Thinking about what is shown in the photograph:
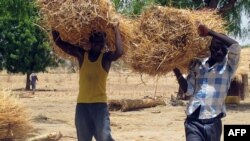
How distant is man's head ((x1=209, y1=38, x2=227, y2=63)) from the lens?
18.2 feet

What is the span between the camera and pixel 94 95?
6.05 m

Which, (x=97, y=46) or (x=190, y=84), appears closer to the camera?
(x=190, y=84)

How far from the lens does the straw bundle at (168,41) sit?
5898 mm

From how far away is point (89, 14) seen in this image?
6148mm

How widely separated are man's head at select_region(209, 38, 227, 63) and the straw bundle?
0.95 feet

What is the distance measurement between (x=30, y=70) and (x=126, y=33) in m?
28.6

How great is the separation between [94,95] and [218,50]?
1.29 meters

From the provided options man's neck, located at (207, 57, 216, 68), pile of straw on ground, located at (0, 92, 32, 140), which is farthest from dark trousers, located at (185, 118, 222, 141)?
pile of straw on ground, located at (0, 92, 32, 140)

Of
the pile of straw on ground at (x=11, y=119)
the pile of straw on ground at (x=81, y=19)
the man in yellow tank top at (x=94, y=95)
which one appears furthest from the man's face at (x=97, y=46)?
the pile of straw on ground at (x=11, y=119)

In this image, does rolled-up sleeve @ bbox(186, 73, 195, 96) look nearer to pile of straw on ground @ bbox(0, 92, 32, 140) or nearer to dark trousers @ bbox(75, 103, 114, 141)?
dark trousers @ bbox(75, 103, 114, 141)

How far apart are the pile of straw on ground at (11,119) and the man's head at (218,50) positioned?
4.07m

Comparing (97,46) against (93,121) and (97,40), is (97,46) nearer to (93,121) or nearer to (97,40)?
(97,40)

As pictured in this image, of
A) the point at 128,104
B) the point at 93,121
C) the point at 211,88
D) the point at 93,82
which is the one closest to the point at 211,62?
the point at 211,88

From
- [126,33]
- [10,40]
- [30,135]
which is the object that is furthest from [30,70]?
[126,33]
